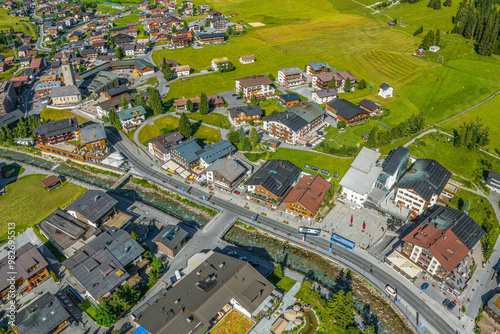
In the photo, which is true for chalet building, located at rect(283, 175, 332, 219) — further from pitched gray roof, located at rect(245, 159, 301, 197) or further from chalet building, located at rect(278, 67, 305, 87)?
chalet building, located at rect(278, 67, 305, 87)

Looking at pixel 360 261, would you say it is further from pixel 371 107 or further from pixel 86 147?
pixel 86 147

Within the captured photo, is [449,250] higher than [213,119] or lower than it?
higher

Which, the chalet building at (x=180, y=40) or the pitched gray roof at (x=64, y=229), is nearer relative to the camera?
the pitched gray roof at (x=64, y=229)

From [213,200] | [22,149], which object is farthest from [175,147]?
[22,149]

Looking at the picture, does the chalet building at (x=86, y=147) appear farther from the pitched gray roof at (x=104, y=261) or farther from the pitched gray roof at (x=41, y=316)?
the pitched gray roof at (x=41, y=316)

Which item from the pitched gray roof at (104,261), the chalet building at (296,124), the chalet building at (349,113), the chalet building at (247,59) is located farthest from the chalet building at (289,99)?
the pitched gray roof at (104,261)

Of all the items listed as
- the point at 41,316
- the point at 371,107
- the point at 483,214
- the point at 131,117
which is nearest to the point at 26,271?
the point at 41,316
